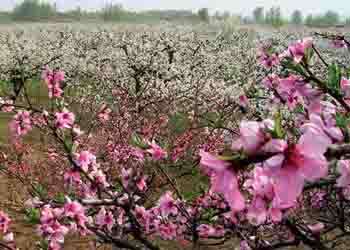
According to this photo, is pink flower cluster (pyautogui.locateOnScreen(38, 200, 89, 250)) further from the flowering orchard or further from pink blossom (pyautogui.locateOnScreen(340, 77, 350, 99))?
pink blossom (pyautogui.locateOnScreen(340, 77, 350, 99))

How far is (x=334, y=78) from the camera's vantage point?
1.98 m

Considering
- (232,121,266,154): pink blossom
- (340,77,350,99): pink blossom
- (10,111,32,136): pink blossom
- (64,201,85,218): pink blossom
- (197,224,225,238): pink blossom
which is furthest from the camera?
(10,111,32,136): pink blossom

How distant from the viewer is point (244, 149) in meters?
1.05

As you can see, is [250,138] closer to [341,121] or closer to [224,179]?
[224,179]

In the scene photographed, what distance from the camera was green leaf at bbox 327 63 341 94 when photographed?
196 cm

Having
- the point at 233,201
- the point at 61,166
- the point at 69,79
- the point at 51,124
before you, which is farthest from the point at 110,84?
the point at 233,201

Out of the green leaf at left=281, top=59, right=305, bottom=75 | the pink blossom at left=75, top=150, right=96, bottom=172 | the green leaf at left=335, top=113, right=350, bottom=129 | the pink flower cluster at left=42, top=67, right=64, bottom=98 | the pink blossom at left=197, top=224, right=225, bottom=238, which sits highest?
the green leaf at left=281, top=59, right=305, bottom=75

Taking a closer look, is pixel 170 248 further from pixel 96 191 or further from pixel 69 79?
pixel 69 79

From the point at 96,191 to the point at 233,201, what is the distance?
11.7 feet

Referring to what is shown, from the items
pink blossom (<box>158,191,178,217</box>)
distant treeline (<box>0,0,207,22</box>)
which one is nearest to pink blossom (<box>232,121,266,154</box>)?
pink blossom (<box>158,191,178,217</box>)

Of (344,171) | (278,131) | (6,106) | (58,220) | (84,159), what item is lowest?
(58,220)

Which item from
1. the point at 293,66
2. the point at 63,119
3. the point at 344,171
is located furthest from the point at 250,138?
the point at 63,119

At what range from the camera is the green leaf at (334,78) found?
1964 mm

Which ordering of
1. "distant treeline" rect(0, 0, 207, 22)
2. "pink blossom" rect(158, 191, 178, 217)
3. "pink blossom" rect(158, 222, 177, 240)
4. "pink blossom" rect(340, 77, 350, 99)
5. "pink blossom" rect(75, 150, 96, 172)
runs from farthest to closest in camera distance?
"distant treeline" rect(0, 0, 207, 22) → "pink blossom" rect(158, 222, 177, 240) → "pink blossom" rect(75, 150, 96, 172) → "pink blossom" rect(158, 191, 178, 217) → "pink blossom" rect(340, 77, 350, 99)
